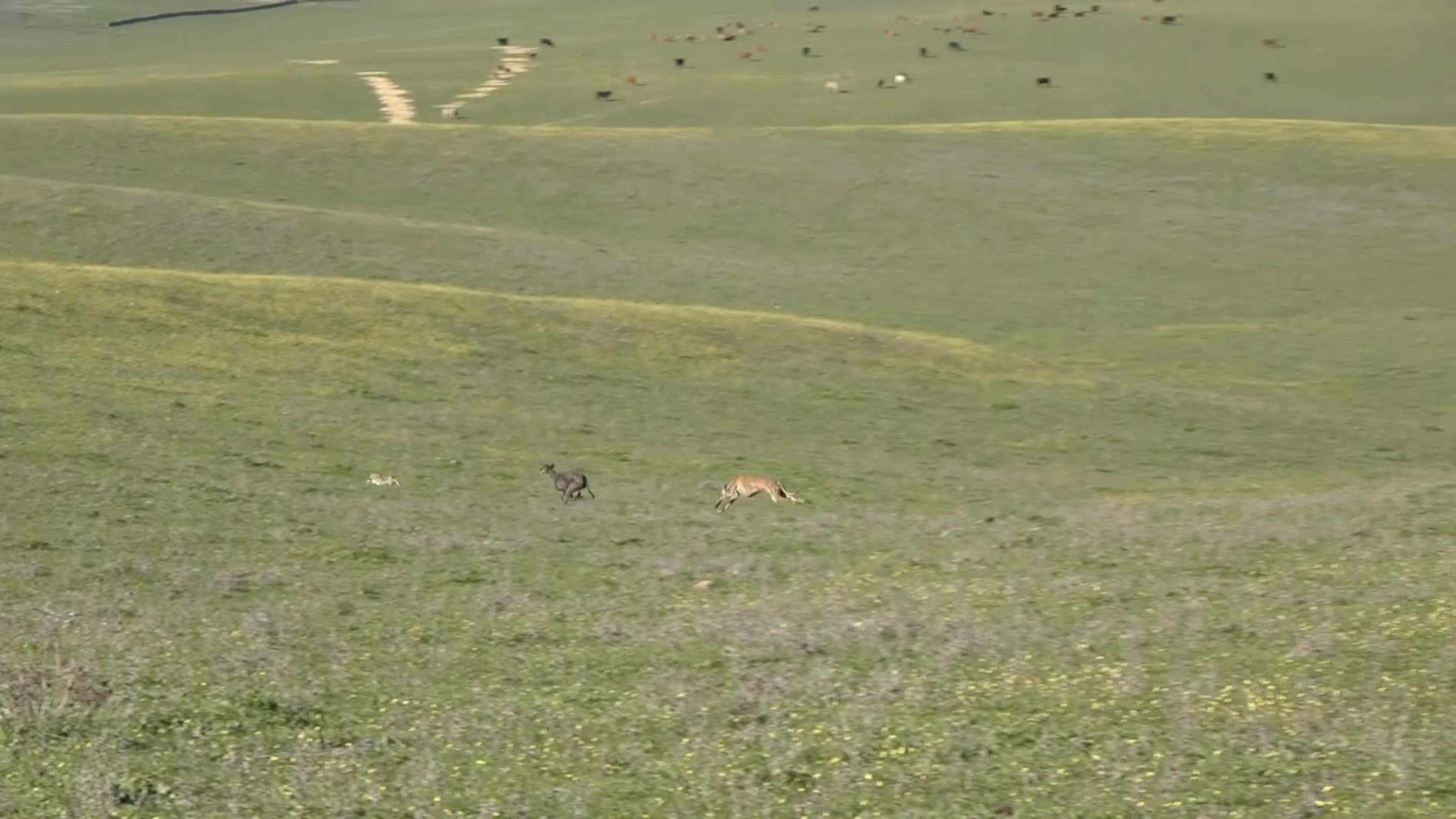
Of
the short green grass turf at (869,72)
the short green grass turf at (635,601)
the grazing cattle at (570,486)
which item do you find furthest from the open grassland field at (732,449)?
the short green grass turf at (869,72)

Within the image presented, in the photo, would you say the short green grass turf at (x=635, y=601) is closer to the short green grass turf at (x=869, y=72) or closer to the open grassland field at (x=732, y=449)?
the open grassland field at (x=732, y=449)

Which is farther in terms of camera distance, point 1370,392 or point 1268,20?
point 1268,20

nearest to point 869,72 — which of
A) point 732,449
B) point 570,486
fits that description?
point 732,449

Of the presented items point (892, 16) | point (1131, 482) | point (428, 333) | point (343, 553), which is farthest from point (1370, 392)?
point (892, 16)

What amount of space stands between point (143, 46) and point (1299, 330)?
60688 millimetres

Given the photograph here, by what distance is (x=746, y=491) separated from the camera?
712 inches

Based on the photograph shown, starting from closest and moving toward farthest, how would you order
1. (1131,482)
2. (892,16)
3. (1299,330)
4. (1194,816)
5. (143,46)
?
(1194,816)
(1131,482)
(1299,330)
(892,16)
(143,46)

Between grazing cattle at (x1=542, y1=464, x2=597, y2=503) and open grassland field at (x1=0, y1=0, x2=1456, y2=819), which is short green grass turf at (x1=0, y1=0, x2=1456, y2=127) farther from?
grazing cattle at (x1=542, y1=464, x2=597, y2=503)

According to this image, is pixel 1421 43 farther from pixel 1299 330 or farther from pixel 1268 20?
pixel 1299 330

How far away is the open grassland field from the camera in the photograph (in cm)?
952

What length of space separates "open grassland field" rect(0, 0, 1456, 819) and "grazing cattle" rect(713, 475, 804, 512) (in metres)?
0.43

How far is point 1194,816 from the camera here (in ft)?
28.0

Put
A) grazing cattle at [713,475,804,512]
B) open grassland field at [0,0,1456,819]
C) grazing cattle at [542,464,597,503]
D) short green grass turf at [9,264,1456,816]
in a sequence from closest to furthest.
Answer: short green grass turf at [9,264,1456,816]
open grassland field at [0,0,1456,819]
grazing cattle at [542,464,597,503]
grazing cattle at [713,475,804,512]

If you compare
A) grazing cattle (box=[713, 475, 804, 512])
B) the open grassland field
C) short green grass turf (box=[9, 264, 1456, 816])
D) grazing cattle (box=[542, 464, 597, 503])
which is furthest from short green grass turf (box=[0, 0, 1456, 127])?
grazing cattle (box=[542, 464, 597, 503])
